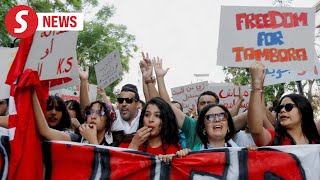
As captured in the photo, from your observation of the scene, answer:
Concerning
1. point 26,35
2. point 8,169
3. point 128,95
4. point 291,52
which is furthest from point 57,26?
point 291,52

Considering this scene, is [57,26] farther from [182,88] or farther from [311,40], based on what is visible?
[182,88]

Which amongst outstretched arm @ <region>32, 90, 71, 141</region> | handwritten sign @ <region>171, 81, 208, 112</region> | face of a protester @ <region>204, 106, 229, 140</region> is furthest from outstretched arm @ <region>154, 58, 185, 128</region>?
handwritten sign @ <region>171, 81, 208, 112</region>

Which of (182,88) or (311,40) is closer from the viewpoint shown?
(311,40)

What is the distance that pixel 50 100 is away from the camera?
13.7 ft

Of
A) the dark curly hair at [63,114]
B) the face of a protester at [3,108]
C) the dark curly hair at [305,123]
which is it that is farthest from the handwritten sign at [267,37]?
the face of a protester at [3,108]

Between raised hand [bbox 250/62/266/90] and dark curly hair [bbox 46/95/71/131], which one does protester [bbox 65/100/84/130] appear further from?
raised hand [bbox 250/62/266/90]

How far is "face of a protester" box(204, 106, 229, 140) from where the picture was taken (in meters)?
3.70

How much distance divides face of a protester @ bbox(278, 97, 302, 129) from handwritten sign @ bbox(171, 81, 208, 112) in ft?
15.0

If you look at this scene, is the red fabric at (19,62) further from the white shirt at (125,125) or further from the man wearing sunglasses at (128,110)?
the man wearing sunglasses at (128,110)

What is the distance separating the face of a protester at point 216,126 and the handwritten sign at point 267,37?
21.2 inches

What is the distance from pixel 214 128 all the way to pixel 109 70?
10.4 feet

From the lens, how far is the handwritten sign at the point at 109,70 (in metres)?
6.46

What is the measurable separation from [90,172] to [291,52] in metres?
2.04

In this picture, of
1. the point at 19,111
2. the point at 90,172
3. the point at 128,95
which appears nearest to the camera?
the point at 19,111
